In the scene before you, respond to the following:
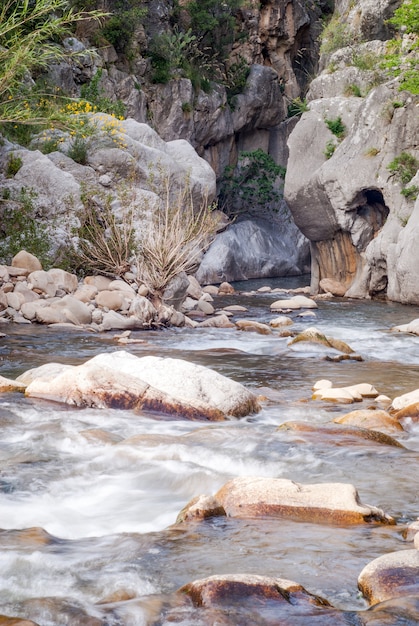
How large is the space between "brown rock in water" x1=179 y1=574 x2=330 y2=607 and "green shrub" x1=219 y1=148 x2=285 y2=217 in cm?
2963

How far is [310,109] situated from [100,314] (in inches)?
537

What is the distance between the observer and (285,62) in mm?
36844

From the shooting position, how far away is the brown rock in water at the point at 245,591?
10.6 feet

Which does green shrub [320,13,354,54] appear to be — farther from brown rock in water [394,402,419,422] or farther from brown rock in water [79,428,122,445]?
brown rock in water [79,428,122,445]

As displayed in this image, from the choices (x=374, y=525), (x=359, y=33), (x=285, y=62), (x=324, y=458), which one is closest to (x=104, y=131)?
(x=359, y=33)

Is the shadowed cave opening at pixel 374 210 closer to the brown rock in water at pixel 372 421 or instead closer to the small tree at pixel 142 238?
the small tree at pixel 142 238

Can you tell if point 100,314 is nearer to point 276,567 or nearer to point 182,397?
point 182,397

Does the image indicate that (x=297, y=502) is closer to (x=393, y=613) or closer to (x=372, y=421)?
(x=393, y=613)

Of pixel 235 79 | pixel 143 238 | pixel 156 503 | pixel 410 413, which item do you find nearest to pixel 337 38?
pixel 235 79

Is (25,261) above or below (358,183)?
below

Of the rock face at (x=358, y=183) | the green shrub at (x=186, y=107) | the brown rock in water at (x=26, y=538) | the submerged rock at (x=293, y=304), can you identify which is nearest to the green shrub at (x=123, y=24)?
the green shrub at (x=186, y=107)

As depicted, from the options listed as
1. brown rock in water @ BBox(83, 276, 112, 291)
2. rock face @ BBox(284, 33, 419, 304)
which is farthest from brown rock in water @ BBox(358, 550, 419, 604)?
rock face @ BBox(284, 33, 419, 304)

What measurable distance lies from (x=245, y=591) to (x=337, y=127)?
72.5 ft

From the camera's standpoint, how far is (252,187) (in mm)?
33562
